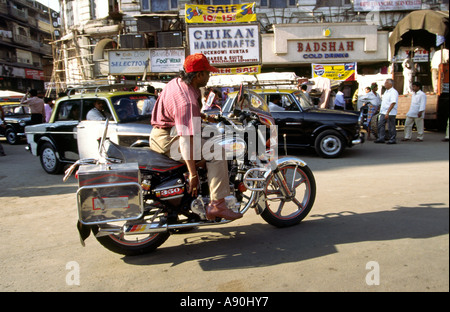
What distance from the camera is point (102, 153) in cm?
339

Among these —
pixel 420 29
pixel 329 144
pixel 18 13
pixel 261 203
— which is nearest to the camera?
pixel 261 203

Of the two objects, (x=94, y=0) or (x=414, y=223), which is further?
(x=94, y=0)

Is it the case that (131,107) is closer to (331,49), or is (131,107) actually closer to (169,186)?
(169,186)

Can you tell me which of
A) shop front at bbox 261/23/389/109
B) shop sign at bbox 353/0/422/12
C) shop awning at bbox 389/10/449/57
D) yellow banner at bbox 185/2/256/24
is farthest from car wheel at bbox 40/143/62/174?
shop sign at bbox 353/0/422/12

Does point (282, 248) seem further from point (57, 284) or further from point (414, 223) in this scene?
point (57, 284)

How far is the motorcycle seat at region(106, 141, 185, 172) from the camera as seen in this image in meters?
3.31

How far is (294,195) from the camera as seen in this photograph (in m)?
4.04

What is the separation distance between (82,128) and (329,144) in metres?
5.56

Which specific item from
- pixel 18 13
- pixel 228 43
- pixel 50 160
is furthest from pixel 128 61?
pixel 18 13

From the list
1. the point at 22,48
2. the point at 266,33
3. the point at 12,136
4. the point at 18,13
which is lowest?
the point at 12,136

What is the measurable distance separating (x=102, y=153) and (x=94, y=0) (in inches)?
864

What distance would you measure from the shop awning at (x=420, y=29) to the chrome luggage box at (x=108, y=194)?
942 cm

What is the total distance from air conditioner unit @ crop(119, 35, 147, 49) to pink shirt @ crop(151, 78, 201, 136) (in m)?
17.6
